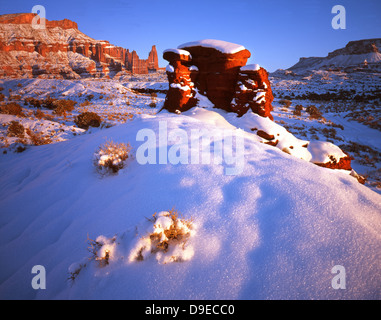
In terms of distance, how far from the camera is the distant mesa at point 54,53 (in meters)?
56.5

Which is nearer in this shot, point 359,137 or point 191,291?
point 191,291

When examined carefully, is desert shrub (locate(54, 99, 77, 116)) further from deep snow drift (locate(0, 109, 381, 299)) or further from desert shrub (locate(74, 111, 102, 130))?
deep snow drift (locate(0, 109, 381, 299))

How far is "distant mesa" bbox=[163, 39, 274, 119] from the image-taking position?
8.05 meters

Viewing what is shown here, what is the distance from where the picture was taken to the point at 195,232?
1778 millimetres

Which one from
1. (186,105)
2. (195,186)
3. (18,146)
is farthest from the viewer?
(186,105)

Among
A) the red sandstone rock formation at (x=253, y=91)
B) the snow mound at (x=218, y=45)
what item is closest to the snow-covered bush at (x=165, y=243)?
the red sandstone rock formation at (x=253, y=91)

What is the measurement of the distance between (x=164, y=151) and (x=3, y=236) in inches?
103

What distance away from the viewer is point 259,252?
161cm

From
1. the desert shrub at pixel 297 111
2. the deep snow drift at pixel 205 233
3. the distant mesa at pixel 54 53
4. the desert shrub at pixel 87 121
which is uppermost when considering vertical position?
the distant mesa at pixel 54 53

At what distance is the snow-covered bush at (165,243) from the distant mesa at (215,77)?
7.57m

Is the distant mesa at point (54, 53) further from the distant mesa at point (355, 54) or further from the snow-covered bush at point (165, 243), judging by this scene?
the distant mesa at point (355, 54)

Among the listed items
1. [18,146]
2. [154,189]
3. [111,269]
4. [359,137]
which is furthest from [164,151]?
[359,137]

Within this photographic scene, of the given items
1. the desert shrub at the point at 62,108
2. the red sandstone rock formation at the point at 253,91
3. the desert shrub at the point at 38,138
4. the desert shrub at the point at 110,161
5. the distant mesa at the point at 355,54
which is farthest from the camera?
the distant mesa at the point at 355,54

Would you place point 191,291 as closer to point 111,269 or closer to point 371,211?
point 111,269
